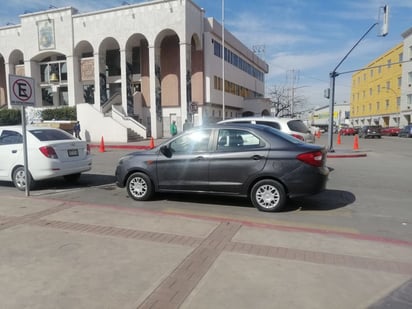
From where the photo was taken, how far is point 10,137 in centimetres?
855

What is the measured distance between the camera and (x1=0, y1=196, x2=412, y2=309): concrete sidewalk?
3.11 meters

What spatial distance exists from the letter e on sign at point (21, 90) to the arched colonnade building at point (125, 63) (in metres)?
20.1

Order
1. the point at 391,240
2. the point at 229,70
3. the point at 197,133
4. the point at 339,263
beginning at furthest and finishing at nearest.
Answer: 1. the point at 229,70
2. the point at 197,133
3. the point at 391,240
4. the point at 339,263

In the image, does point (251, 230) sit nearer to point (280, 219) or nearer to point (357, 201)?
point (280, 219)

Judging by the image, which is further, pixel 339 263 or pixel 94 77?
pixel 94 77

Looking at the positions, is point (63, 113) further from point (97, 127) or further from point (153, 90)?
point (153, 90)

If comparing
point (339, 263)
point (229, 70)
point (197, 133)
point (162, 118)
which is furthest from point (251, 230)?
point (229, 70)

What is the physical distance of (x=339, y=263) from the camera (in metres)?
3.89

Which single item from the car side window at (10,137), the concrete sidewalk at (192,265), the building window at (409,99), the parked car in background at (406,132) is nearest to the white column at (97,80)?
the car side window at (10,137)

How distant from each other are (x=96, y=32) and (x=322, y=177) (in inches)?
1217

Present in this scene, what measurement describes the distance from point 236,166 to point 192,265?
9.04 feet

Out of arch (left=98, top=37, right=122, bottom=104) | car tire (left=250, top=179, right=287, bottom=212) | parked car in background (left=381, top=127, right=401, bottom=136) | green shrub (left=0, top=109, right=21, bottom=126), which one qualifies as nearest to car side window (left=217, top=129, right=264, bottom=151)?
car tire (left=250, top=179, right=287, bottom=212)

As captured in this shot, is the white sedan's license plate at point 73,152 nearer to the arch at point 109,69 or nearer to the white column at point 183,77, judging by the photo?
the white column at point 183,77

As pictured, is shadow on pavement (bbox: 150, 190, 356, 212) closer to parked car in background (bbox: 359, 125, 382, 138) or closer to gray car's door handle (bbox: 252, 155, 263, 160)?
gray car's door handle (bbox: 252, 155, 263, 160)
